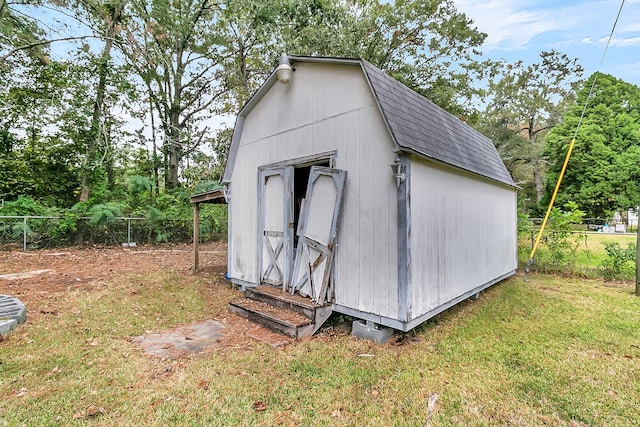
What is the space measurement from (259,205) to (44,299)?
12.5ft

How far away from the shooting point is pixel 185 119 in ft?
50.0

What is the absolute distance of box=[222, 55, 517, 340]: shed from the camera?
11.9ft

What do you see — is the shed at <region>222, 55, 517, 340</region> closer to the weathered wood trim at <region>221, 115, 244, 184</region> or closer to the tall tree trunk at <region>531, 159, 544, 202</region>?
the weathered wood trim at <region>221, 115, 244, 184</region>

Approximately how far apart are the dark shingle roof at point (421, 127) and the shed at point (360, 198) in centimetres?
3

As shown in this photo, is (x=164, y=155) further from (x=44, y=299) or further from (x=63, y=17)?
(x=44, y=299)

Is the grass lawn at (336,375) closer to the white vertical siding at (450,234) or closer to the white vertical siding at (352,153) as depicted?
the white vertical siding at (450,234)

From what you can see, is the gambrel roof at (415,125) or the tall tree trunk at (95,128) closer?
the gambrel roof at (415,125)

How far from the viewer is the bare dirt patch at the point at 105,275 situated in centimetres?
403

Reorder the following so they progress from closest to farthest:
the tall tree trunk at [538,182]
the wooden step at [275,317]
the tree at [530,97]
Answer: the wooden step at [275,317] < the tree at [530,97] < the tall tree trunk at [538,182]

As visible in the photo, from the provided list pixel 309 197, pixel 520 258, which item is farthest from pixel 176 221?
pixel 520 258

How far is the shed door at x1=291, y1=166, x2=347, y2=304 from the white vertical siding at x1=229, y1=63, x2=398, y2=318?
0.14m

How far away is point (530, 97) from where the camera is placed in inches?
824

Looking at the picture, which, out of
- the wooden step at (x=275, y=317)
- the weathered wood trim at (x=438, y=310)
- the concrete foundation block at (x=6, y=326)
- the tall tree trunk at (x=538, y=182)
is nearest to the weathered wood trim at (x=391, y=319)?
the weathered wood trim at (x=438, y=310)

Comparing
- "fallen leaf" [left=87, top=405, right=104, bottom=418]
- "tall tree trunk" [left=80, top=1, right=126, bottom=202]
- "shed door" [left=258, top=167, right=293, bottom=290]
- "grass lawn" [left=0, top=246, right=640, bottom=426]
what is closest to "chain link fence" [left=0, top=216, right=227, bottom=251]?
"tall tree trunk" [left=80, top=1, right=126, bottom=202]
